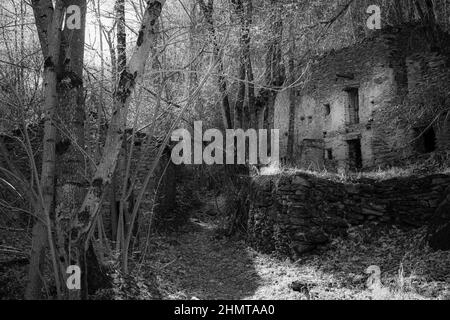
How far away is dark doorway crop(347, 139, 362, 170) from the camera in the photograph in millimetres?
17430

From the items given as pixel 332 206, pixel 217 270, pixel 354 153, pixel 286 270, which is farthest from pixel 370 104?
pixel 217 270

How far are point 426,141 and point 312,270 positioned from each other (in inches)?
400

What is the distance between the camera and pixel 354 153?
17.7 m

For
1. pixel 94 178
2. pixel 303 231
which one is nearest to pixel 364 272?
pixel 303 231

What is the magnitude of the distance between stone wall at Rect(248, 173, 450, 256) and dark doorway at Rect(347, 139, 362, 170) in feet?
26.9

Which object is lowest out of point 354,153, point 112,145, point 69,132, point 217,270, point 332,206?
point 217,270

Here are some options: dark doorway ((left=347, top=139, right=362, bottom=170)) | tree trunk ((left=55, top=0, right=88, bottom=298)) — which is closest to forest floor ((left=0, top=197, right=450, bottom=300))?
tree trunk ((left=55, top=0, right=88, bottom=298))

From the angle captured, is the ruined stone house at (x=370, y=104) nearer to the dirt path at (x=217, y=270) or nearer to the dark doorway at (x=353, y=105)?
the dark doorway at (x=353, y=105)

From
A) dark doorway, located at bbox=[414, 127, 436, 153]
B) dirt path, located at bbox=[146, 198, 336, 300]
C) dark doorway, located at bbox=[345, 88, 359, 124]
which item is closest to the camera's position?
dirt path, located at bbox=[146, 198, 336, 300]

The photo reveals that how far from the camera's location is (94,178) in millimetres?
3887

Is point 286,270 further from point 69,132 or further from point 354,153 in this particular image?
point 354,153

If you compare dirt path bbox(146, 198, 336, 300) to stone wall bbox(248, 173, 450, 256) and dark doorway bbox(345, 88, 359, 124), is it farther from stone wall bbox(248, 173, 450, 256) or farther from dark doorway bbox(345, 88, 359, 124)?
dark doorway bbox(345, 88, 359, 124)

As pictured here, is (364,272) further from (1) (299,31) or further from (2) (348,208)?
(1) (299,31)
